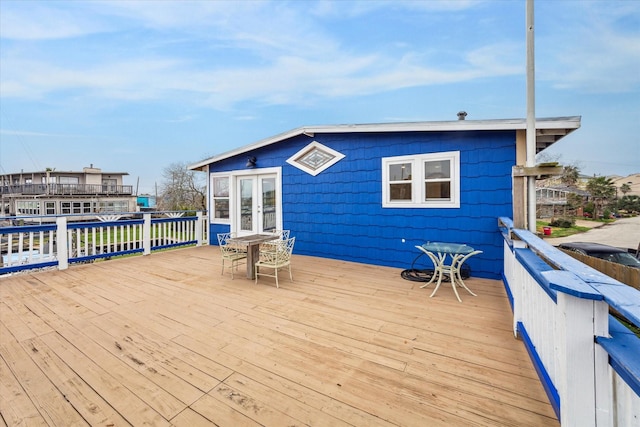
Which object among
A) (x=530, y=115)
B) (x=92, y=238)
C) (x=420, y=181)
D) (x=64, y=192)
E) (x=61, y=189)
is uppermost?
(x=61, y=189)

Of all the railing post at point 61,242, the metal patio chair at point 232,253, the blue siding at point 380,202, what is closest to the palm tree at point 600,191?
the blue siding at point 380,202

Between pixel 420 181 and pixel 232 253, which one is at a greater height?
pixel 420 181

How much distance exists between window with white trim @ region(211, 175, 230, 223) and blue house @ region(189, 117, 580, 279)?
0.09 m

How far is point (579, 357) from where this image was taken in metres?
1.04

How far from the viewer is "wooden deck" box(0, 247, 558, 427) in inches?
63.1

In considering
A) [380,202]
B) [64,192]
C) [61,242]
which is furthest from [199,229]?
[64,192]

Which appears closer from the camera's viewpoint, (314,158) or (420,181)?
(420,181)

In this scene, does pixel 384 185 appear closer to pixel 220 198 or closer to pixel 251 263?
pixel 251 263

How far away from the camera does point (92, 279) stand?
4422 millimetres

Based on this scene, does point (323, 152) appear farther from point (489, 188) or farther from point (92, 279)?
point (92, 279)

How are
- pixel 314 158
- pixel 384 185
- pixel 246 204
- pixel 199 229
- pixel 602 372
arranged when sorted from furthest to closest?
pixel 199 229, pixel 246 204, pixel 314 158, pixel 384 185, pixel 602 372

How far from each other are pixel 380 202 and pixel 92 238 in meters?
5.96

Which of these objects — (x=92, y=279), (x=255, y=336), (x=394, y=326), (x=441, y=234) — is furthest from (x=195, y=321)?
(x=441, y=234)

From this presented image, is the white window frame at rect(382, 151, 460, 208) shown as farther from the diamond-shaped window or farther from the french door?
the french door
